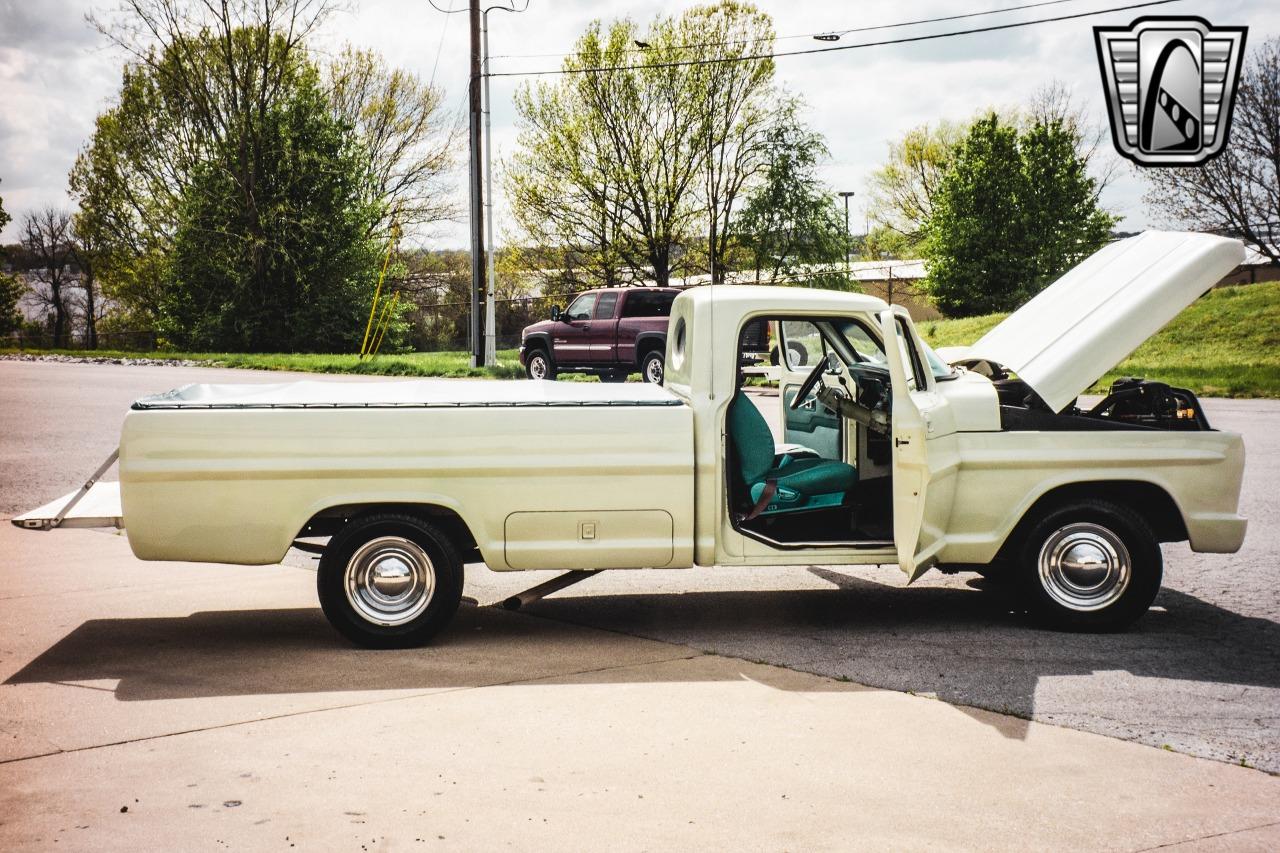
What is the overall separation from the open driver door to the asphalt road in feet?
1.79

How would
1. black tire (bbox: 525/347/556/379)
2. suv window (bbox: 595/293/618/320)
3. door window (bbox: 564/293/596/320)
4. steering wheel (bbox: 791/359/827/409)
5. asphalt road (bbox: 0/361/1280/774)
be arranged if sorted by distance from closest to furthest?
1. asphalt road (bbox: 0/361/1280/774)
2. steering wheel (bbox: 791/359/827/409)
3. suv window (bbox: 595/293/618/320)
4. door window (bbox: 564/293/596/320)
5. black tire (bbox: 525/347/556/379)

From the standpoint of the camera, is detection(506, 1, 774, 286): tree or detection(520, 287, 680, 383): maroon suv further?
detection(506, 1, 774, 286): tree

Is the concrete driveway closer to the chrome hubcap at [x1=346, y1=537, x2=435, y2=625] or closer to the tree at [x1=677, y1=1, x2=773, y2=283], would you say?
the chrome hubcap at [x1=346, y1=537, x2=435, y2=625]

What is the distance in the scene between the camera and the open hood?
6.55 meters

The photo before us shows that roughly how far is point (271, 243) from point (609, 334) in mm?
19863

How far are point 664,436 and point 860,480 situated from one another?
1.41 meters

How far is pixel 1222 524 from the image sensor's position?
22.4ft

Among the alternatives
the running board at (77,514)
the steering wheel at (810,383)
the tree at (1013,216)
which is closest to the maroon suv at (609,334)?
the steering wheel at (810,383)

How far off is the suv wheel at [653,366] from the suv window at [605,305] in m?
1.28

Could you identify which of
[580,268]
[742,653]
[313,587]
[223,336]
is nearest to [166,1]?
[223,336]

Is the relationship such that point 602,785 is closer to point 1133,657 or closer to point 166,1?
point 1133,657

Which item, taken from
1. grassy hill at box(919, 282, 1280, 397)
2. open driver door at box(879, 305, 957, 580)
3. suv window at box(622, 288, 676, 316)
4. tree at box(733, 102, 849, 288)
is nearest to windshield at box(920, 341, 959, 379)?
open driver door at box(879, 305, 957, 580)

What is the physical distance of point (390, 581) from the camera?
21.3 ft

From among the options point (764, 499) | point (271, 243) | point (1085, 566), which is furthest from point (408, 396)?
point (271, 243)
